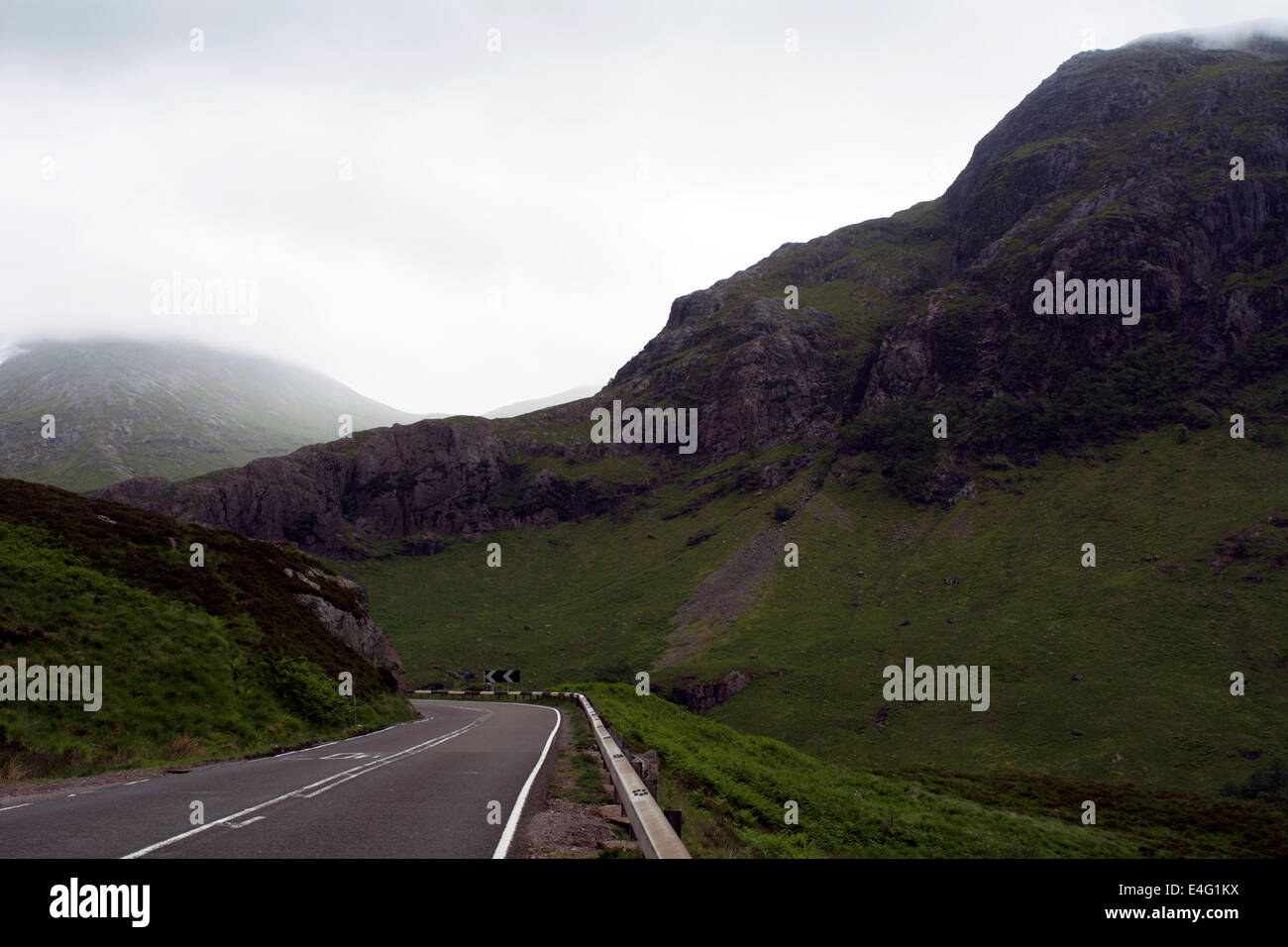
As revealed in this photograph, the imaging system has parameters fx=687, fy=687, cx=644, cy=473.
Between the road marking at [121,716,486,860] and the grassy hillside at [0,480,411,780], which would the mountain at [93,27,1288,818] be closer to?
the road marking at [121,716,486,860]

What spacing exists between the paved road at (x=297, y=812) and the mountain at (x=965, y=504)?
1576 inches

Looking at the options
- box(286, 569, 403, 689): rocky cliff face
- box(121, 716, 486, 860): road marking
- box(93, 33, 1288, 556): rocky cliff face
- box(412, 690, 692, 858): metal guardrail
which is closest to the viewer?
box(412, 690, 692, 858): metal guardrail

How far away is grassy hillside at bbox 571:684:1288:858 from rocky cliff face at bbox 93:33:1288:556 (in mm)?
97012

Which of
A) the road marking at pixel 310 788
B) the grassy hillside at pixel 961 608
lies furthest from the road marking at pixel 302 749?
the grassy hillside at pixel 961 608

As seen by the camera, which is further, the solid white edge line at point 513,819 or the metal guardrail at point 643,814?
the solid white edge line at point 513,819

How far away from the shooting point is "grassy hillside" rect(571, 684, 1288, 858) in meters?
15.5

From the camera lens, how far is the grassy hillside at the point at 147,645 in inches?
679

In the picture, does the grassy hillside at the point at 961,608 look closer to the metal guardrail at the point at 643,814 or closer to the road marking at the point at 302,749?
the road marking at the point at 302,749

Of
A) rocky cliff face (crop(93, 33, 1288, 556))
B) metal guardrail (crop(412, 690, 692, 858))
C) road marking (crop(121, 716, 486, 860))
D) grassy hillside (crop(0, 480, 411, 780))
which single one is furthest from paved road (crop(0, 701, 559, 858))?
rocky cliff face (crop(93, 33, 1288, 556))

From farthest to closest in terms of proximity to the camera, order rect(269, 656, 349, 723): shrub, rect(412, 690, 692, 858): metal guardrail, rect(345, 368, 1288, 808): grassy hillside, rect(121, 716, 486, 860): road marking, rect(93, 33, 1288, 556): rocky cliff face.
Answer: rect(93, 33, 1288, 556): rocky cliff face → rect(345, 368, 1288, 808): grassy hillside → rect(269, 656, 349, 723): shrub → rect(121, 716, 486, 860): road marking → rect(412, 690, 692, 858): metal guardrail

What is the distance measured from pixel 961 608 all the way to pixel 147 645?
94.1m

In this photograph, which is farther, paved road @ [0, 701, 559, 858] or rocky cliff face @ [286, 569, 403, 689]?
Answer: rocky cliff face @ [286, 569, 403, 689]

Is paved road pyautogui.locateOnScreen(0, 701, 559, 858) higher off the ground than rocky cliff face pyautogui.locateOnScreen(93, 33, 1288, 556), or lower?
lower

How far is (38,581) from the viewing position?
21.7 metres
